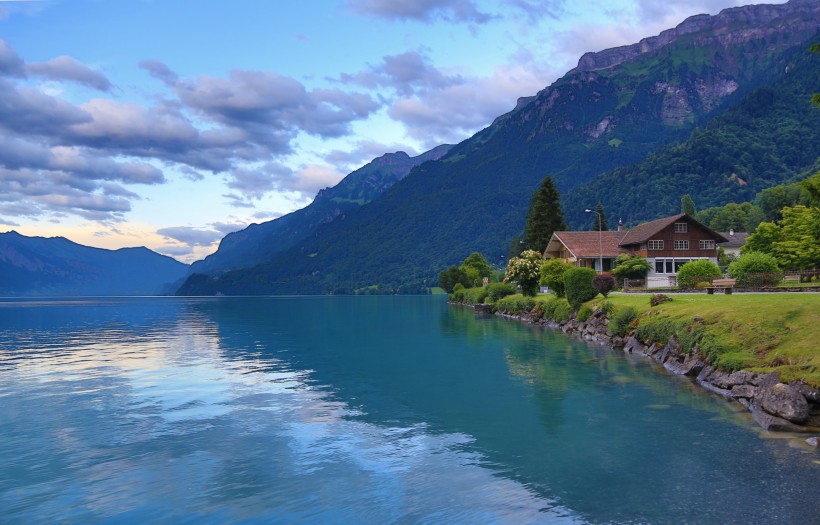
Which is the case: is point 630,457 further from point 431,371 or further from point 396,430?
point 431,371

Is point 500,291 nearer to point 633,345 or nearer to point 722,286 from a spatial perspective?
point 722,286

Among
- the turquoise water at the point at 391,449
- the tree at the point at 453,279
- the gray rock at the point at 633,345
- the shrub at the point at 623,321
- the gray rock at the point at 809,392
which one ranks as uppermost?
the tree at the point at 453,279

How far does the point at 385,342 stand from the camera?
61844 mm

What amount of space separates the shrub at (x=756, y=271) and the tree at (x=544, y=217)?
52057 mm

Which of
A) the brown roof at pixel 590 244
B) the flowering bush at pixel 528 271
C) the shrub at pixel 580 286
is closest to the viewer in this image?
the shrub at pixel 580 286

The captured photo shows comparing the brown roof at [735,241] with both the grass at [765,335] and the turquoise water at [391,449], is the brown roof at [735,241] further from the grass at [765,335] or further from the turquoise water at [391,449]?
Result: the turquoise water at [391,449]

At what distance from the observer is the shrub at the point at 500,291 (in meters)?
114

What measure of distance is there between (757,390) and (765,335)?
5.59 m

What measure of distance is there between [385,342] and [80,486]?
147 ft

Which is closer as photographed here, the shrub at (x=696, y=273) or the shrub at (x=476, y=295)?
the shrub at (x=696, y=273)

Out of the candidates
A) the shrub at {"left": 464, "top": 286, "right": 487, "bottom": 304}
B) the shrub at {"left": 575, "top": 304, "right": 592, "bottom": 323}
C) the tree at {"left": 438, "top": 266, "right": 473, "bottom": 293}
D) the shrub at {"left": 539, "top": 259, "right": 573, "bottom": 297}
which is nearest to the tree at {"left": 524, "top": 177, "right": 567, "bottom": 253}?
the shrub at {"left": 464, "top": 286, "right": 487, "bottom": 304}

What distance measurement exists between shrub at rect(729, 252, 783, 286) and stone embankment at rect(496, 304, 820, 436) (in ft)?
68.2

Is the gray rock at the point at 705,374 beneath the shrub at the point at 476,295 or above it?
beneath

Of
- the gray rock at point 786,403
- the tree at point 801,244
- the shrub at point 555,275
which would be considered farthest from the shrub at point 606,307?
the gray rock at point 786,403
